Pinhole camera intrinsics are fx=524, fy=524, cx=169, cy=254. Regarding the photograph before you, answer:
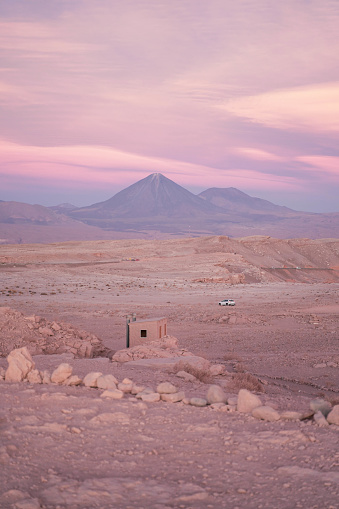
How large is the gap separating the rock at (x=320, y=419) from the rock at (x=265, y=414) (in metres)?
0.48

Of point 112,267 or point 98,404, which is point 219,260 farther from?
point 98,404

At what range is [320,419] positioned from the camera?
662cm

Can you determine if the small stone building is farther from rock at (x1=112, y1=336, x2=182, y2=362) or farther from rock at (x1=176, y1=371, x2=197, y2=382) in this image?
rock at (x1=176, y1=371, x2=197, y2=382)

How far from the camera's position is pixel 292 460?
5.50 meters

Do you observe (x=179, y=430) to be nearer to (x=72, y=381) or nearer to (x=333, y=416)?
(x=333, y=416)

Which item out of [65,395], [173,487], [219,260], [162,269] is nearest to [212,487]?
[173,487]

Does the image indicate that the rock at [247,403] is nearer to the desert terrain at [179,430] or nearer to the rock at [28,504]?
the desert terrain at [179,430]

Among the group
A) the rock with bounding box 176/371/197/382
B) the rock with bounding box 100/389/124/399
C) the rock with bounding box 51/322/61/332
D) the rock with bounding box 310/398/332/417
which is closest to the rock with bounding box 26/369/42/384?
the rock with bounding box 100/389/124/399

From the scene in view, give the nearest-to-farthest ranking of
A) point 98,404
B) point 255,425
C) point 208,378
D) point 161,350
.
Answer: point 255,425 → point 98,404 → point 208,378 → point 161,350

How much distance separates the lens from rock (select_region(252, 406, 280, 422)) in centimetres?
678

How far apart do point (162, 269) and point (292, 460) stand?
5254cm

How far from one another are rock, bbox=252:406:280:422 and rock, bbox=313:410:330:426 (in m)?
0.48

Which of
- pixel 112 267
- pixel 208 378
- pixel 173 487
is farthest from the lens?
pixel 112 267

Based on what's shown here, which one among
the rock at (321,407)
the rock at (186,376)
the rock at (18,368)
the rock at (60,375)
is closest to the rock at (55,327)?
the rock at (186,376)
